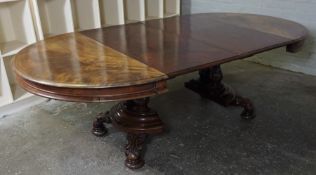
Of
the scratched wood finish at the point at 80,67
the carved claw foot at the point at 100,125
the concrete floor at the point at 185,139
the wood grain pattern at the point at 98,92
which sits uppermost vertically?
the scratched wood finish at the point at 80,67

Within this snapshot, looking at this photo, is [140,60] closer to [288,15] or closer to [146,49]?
[146,49]

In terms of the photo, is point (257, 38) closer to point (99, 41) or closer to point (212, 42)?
point (212, 42)

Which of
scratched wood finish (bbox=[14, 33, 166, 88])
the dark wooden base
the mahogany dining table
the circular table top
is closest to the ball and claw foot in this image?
the mahogany dining table

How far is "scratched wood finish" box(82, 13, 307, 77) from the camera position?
130cm

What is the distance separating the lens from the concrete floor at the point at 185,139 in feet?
5.06

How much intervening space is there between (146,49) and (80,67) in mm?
352

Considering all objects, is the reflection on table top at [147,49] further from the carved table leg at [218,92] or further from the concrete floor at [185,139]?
the concrete floor at [185,139]

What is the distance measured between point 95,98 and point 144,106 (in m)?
0.47

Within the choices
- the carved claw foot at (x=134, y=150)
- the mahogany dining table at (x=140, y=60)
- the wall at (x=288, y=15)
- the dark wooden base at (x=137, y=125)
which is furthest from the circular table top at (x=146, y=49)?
the wall at (x=288, y=15)

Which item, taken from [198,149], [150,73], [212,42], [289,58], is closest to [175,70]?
[150,73]

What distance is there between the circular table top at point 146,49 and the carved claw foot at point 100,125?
0.48 meters

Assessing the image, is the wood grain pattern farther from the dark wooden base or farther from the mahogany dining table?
the dark wooden base

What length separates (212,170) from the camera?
1.51 meters

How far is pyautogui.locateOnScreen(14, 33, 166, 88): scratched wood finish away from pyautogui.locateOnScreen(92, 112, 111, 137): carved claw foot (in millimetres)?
491
